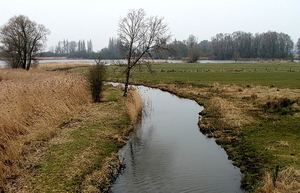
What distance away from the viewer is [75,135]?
11617 mm

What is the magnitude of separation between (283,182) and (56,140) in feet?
27.5

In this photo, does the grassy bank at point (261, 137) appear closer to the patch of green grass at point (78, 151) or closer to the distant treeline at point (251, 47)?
the patch of green grass at point (78, 151)

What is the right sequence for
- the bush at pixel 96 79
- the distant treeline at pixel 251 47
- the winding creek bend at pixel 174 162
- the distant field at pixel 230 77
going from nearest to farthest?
the winding creek bend at pixel 174 162, the bush at pixel 96 79, the distant field at pixel 230 77, the distant treeline at pixel 251 47

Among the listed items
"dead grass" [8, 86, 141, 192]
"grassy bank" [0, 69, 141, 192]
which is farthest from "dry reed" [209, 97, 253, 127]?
"dead grass" [8, 86, 141, 192]

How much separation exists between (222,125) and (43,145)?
371 inches

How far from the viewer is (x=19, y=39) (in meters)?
45.4

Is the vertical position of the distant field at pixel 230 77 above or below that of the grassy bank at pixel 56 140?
above

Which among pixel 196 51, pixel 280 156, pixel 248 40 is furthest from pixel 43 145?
pixel 248 40

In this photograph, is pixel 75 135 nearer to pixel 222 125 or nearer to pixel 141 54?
pixel 222 125

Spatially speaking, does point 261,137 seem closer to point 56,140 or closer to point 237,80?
point 56,140

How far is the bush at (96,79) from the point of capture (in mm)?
19578

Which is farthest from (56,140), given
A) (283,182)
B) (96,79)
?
(96,79)

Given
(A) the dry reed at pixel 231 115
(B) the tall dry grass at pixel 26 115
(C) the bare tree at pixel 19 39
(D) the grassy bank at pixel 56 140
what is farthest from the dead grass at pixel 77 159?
(C) the bare tree at pixel 19 39

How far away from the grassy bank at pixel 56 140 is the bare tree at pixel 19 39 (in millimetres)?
33123
